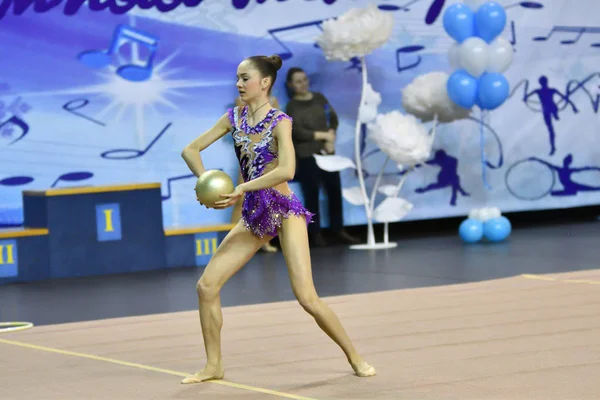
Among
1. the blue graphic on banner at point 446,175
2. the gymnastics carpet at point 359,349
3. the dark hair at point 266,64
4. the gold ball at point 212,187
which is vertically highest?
the dark hair at point 266,64

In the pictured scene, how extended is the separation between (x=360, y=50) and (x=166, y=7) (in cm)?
215

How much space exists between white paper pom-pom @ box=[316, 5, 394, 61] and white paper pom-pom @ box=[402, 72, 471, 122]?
2.17 feet

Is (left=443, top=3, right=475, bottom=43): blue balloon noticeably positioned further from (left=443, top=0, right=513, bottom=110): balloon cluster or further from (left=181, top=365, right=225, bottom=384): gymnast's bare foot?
(left=181, top=365, right=225, bottom=384): gymnast's bare foot

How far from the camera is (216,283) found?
203 inches

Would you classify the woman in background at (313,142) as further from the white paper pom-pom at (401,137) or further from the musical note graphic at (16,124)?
the musical note graphic at (16,124)

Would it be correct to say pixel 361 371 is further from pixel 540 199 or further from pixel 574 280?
pixel 540 199

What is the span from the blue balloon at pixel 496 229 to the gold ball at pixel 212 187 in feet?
23.6

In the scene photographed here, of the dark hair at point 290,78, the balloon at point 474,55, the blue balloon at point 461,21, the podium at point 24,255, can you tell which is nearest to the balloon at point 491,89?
the balloon at point 474,55

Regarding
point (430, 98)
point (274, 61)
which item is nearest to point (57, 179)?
point (430, 98)

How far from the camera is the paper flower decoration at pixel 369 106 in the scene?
11805mm

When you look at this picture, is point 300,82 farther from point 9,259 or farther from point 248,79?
point 248,79

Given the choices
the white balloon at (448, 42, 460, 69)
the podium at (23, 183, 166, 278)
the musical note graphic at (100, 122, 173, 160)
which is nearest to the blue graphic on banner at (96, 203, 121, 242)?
the podium at (23, 183, 166, 278)

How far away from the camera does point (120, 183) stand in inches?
447

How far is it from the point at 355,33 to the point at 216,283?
667cm
